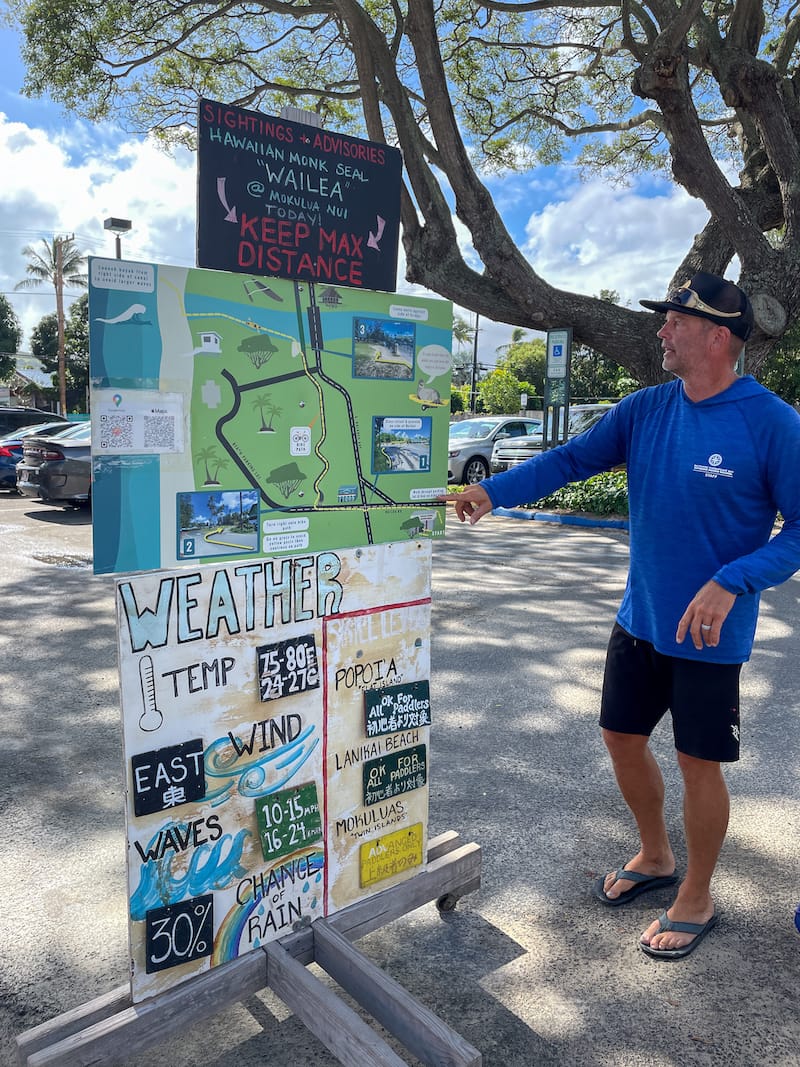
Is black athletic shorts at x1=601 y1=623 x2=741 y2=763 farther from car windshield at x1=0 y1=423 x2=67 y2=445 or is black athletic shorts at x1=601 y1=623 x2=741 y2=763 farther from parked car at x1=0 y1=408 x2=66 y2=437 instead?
parked car at x1=0 y1=408 x2=66 y2=437

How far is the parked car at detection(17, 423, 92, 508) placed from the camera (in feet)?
39.2

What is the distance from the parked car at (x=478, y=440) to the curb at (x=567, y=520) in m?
2.52

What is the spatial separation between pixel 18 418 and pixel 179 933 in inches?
730

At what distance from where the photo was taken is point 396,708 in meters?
2.51

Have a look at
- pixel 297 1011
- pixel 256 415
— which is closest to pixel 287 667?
pixel 256 415

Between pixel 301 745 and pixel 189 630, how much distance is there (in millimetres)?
498

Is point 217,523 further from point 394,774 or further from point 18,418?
point 18,418

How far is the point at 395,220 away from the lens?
240 cm

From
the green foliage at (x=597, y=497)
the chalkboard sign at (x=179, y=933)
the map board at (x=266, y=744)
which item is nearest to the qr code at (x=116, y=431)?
the map board at (x=266, y=744)

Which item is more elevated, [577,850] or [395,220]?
[395,220]

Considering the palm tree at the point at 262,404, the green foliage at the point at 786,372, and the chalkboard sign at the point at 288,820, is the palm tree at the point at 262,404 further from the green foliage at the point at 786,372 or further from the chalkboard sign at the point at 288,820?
the green foliage at the point at 786,372

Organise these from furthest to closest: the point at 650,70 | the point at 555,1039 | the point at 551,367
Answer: the point at 551,367, the point at 650,70, the point at 555,1039

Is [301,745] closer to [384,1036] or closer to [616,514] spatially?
[384,1036]

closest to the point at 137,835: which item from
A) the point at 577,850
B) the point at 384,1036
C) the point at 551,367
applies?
the point at 384,1036
